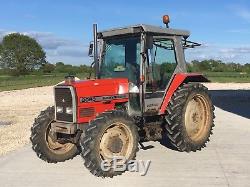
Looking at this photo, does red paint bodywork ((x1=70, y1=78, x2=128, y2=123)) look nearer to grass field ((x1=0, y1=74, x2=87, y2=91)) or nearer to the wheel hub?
the wheel hub

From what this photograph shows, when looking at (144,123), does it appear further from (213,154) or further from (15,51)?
(15,51)

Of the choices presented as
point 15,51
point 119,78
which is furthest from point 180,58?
point 15,51

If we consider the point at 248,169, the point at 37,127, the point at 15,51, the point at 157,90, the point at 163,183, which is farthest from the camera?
the point at 15,51

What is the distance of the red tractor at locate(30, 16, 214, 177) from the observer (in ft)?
21.9

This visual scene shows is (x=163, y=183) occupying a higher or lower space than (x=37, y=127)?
lower

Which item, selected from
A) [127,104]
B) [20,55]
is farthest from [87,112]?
[20,55]

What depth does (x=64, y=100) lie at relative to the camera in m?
7.00

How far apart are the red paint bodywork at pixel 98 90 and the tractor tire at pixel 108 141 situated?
50cm

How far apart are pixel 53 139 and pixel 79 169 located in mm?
781

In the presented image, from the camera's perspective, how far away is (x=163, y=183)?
619cm

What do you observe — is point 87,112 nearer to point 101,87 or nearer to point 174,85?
point 101,87

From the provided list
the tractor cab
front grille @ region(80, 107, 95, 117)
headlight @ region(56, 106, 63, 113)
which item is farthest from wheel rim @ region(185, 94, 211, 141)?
headlight @ region(56, 106, 63, 113)

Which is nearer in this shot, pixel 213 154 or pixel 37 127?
pixel 37 127

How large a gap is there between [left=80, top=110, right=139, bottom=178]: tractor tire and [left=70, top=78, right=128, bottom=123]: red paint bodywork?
0.50 metres
